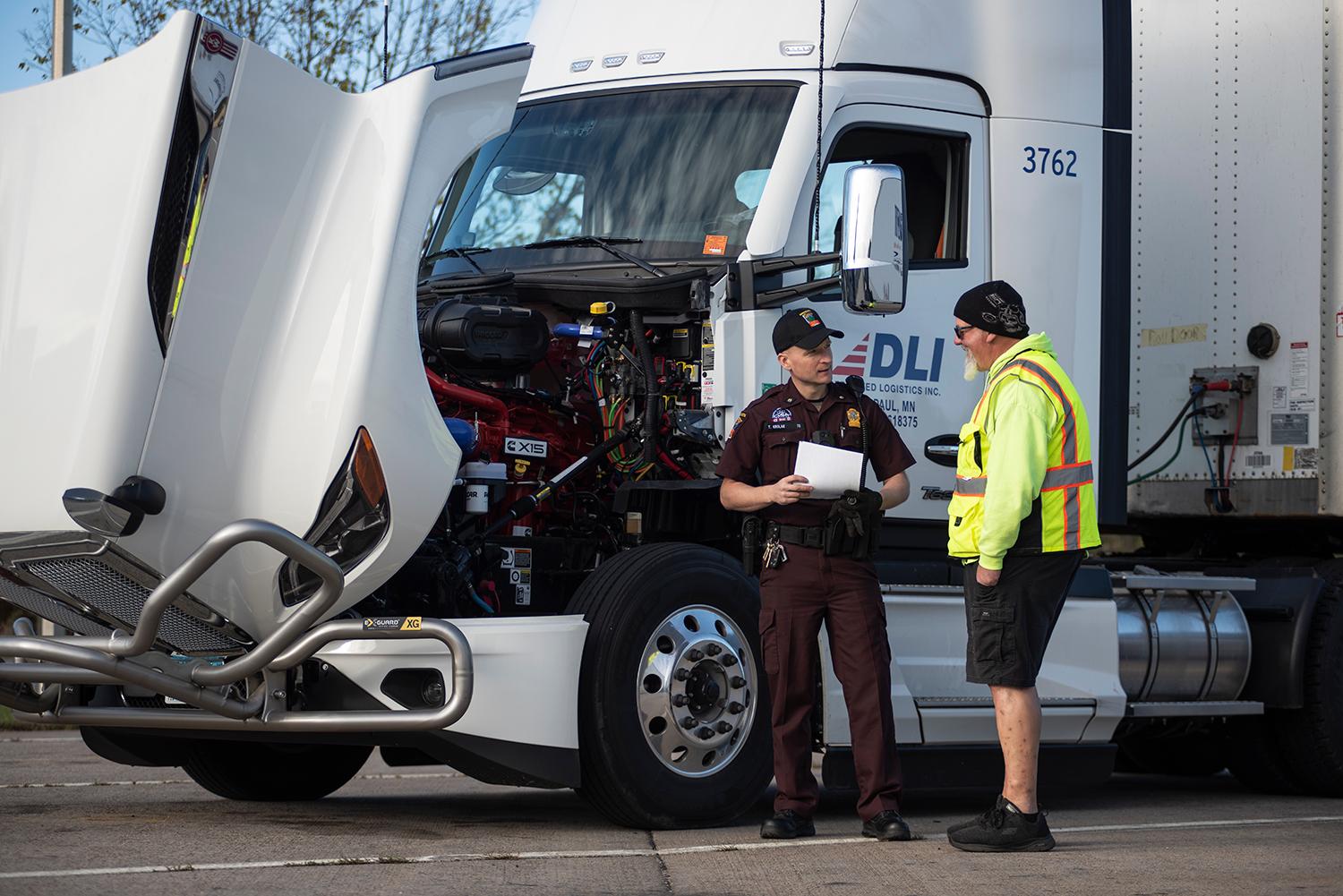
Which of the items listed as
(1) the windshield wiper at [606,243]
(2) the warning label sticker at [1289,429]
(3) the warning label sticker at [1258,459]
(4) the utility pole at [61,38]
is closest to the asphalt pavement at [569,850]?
(3) the warning label sticker at [1258,459]

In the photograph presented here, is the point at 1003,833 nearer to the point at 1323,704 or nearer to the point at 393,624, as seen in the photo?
the point at 393,624

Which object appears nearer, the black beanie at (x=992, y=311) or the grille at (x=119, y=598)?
the grille at (x=119, y=598)

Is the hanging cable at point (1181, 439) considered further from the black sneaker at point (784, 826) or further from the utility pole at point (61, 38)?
the utility pole at point (61, 38)

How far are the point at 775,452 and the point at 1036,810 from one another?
157 centimetres

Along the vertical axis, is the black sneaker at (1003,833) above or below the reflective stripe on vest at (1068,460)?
below

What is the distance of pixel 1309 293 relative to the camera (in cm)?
897

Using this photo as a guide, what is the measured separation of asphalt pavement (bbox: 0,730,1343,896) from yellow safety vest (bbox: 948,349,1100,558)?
1.09m

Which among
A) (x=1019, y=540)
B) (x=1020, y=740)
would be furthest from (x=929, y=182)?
(x=1020, y=740)

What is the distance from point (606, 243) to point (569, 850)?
2.47 m

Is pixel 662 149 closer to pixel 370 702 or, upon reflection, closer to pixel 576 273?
pixel 576 273

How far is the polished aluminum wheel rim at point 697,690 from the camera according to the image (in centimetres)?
665

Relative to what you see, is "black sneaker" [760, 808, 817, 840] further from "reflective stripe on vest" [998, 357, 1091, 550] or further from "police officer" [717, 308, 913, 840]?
"reflective stripe on vest" [998, 357, 1091, 550]

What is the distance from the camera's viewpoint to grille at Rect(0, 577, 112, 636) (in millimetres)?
6289

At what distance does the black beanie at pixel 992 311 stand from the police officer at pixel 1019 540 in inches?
0.5
